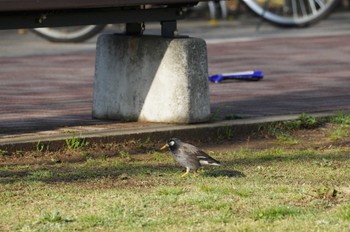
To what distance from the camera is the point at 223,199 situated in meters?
6.57

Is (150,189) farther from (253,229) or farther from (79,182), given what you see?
(253,229)

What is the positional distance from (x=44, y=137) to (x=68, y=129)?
0.48 meters

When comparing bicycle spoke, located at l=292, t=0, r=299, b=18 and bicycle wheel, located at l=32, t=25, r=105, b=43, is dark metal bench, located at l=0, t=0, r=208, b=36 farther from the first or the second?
bicycle spoke, located at l=292, t=0, r=299, b=18

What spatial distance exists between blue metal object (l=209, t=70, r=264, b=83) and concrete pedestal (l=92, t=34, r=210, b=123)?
2.73 m

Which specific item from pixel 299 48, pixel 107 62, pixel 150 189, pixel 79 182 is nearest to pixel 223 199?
pixel 150 189

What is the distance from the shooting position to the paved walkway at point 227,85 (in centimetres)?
960

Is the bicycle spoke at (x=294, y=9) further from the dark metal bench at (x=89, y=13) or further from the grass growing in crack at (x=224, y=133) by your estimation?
the grass growing in crack at (x=224, y=133)

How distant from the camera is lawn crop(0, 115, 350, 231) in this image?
6039 millimetres

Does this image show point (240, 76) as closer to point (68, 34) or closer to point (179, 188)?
point (68, 34)

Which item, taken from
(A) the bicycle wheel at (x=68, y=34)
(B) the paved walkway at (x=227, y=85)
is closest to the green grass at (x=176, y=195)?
(B) the paved walkway at (x=227, y=85)

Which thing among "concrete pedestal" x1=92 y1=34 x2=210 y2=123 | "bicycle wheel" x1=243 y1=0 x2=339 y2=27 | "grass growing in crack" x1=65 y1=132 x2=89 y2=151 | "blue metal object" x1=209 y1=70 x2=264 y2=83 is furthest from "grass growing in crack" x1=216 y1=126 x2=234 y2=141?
"bicycle wheel" x1=243 y1=0 x2=339 y2=27

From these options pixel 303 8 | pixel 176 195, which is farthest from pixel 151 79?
pixel 303 8

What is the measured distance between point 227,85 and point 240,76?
0.27 metres

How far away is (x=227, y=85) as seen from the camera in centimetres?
1188
